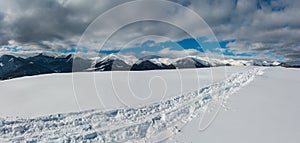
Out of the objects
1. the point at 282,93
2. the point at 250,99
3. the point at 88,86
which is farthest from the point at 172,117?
the point at 282,93

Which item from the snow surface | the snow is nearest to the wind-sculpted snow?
the snow surface

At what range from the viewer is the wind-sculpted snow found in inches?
261

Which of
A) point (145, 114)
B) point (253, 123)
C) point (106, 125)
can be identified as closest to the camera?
point (106, 125)

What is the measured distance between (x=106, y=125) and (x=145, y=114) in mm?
1759

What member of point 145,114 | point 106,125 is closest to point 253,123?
point 145,114

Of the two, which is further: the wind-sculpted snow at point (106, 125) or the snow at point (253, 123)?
the snow at point (253, 123)

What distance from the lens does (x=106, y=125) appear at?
7.55 m

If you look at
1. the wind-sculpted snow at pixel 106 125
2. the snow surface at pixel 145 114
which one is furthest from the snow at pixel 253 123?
the wind-sculpted snow at pixel 106 125

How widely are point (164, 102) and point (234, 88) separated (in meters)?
5.33

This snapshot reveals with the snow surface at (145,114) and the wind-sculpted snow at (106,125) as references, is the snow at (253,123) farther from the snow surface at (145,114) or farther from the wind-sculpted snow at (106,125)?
the wind-sculpted snow at (106,125)

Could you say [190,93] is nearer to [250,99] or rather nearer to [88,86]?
[250,99]

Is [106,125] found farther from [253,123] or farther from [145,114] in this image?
[253,123]

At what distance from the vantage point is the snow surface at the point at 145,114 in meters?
6.85

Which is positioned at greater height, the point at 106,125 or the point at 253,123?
the point at 106,125
